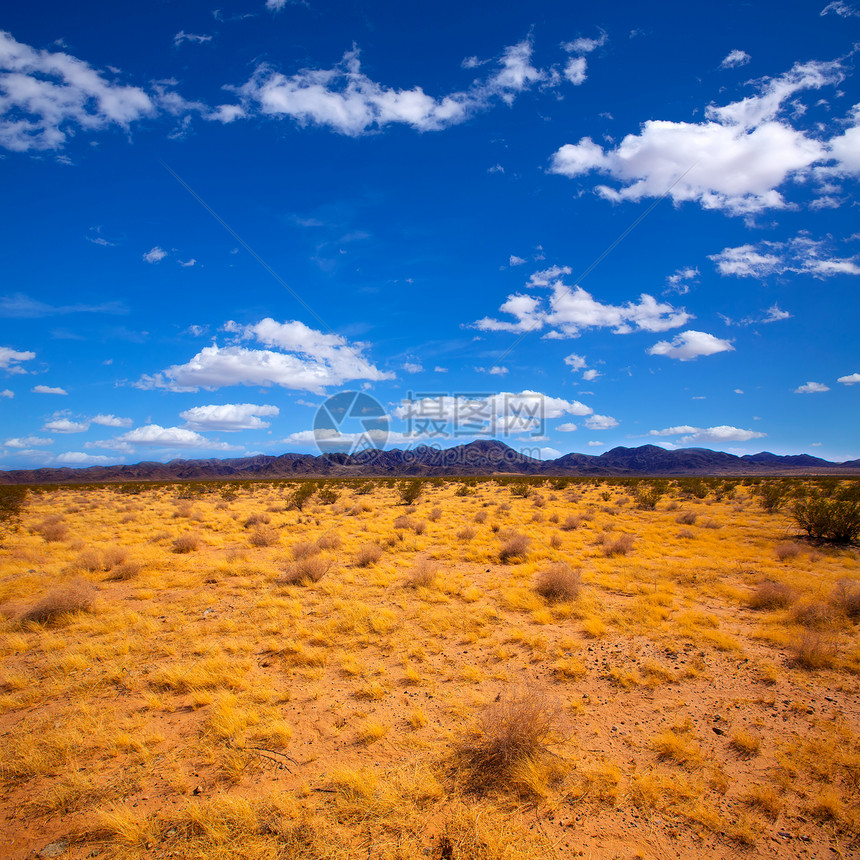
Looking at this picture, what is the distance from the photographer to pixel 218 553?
50.6 feet

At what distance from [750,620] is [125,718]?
1161cm

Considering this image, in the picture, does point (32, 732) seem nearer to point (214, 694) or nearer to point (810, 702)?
point (214, 694)

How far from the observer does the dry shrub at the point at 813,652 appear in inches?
267

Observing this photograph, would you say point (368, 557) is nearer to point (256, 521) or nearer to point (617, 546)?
point (617, 546)

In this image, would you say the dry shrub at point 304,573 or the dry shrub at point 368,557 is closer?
the dry shrub at point 304,573

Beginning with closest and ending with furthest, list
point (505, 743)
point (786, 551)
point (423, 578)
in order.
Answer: point (505, 743) < point (423, 578) < point (786, 551)

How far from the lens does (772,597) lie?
9414 millimetres

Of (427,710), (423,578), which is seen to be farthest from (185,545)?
(427,710)

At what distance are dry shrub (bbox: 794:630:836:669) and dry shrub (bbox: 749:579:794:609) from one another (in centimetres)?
208

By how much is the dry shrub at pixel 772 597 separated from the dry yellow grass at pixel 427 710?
5cm

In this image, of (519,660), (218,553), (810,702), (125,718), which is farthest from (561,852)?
(218,553)

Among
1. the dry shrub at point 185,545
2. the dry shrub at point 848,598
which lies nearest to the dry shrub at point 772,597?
the dry shrub at point 848,598

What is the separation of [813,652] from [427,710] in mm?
6556

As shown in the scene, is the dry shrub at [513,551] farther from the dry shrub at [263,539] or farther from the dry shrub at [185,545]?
the dry shrub at [185,545]
